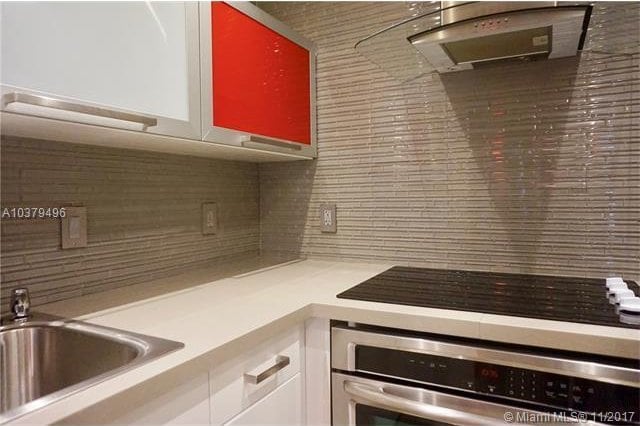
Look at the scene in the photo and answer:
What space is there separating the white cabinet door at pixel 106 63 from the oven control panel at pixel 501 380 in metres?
0.77

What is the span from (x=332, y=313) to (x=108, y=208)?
74 centimetres

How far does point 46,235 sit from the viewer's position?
1075 millimetres

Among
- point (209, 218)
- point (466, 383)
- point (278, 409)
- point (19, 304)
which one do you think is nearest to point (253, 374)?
point (278, 409)

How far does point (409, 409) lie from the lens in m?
0.96

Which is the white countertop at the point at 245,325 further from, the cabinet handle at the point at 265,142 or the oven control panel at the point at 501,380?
the cabinet handle at the point at 265,142

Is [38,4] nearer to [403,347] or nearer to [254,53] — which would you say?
[254,53]

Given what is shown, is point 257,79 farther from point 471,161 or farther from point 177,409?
point 177,409

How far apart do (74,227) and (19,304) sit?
245 millimetres

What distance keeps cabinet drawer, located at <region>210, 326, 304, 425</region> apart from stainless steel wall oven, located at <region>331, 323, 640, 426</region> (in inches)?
4.4

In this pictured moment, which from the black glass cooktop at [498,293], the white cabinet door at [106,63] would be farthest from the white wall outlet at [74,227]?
the black glass cooktop at [498,293]

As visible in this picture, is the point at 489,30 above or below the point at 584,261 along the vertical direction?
above

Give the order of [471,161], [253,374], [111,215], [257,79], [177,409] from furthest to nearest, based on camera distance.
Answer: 1. [471,161]
2. [257,79]
3. [111,215]
4. [253,374]
5. [177,409]

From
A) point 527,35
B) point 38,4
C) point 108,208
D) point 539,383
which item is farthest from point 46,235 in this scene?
point 527,35

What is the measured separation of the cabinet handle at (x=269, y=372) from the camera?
89 cm
